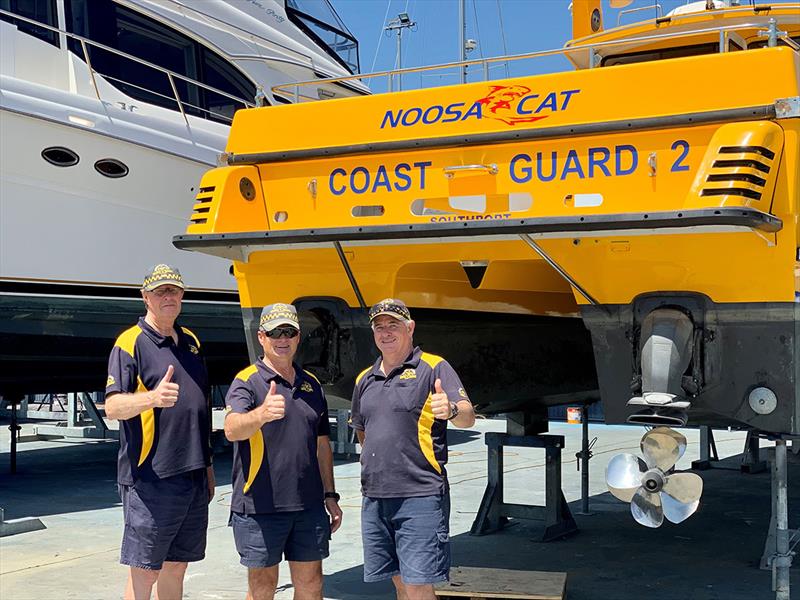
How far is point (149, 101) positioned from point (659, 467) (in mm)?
6830

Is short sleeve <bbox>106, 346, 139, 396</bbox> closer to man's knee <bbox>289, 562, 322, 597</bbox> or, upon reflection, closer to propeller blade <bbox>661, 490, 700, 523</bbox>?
man's knee <bbox>289, 562, 322, 597</bbox>

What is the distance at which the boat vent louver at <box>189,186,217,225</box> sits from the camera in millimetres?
5258

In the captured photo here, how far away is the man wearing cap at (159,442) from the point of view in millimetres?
4168

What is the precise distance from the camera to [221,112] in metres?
10.6

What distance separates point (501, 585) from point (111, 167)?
5349mm

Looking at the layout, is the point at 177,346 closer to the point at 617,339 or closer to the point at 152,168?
the point at 617,339

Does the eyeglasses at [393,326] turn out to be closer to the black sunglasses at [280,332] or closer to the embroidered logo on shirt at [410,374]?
the embroidered logo on shirt at [410,374]

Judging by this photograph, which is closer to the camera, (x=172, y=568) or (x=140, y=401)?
(x=140, y=401)

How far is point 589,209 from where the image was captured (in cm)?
464

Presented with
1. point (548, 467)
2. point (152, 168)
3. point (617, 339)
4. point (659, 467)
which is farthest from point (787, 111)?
point (152, 168)

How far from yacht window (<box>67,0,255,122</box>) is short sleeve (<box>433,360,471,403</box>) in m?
6.29

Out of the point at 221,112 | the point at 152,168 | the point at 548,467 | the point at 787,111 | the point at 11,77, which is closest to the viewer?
the point at 787,111

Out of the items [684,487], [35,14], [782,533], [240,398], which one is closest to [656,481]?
[684,487]

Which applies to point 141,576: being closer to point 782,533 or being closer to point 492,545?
point 782,533
